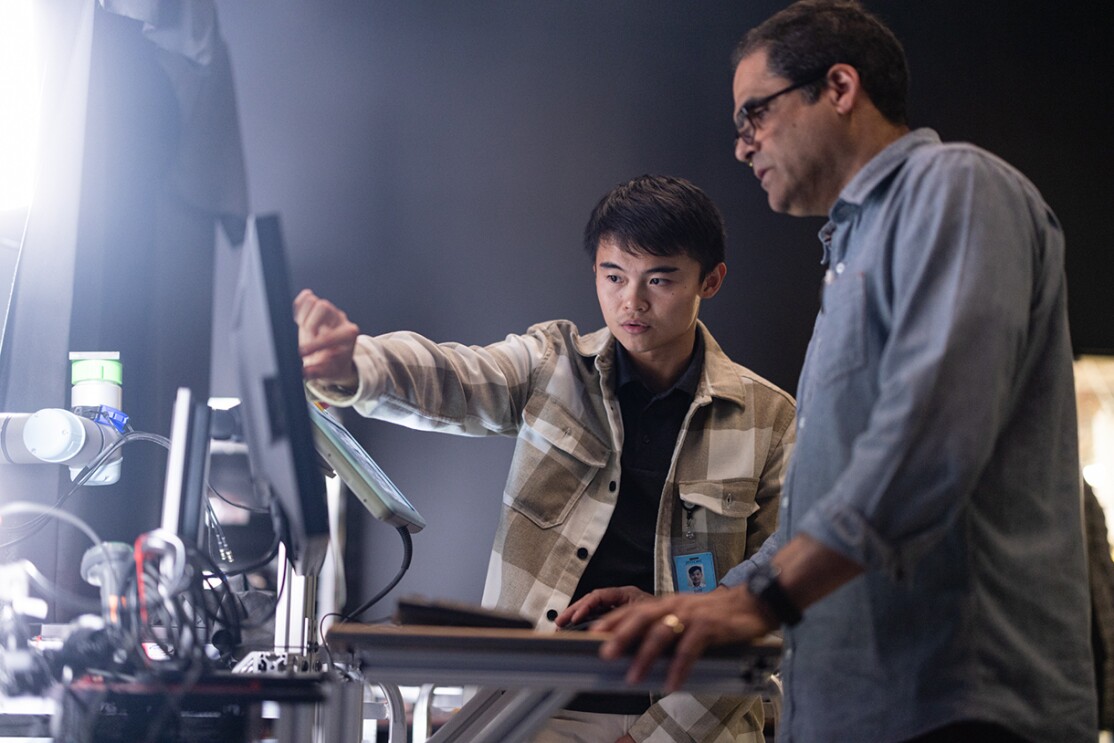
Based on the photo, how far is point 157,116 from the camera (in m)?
2.91

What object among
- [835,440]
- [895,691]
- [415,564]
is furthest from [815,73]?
[415,564]

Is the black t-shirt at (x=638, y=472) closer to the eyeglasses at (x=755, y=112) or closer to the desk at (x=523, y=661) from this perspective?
the eyeglasses at (x=755, y=112)

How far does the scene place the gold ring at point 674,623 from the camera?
97 centimetres

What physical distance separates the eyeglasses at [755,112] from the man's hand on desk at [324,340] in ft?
2.04

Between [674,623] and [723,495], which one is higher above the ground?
[674,623]

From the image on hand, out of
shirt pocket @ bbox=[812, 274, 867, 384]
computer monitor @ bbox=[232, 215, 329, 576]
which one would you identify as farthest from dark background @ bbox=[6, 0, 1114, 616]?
computer monitor @ bbox=[232, 215, 329, 576]

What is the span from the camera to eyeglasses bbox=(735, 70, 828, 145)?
136cm

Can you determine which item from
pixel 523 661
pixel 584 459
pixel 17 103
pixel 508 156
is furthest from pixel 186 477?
pixel 508 156

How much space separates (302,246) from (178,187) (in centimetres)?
A: 42

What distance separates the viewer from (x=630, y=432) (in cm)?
214

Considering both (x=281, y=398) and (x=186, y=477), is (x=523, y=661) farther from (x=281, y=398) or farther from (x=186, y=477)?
(x=186, y=477)

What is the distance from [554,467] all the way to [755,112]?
3.00ft

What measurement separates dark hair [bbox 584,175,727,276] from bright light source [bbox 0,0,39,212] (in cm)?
164

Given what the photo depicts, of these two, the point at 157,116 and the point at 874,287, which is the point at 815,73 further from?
the point at 157,116
